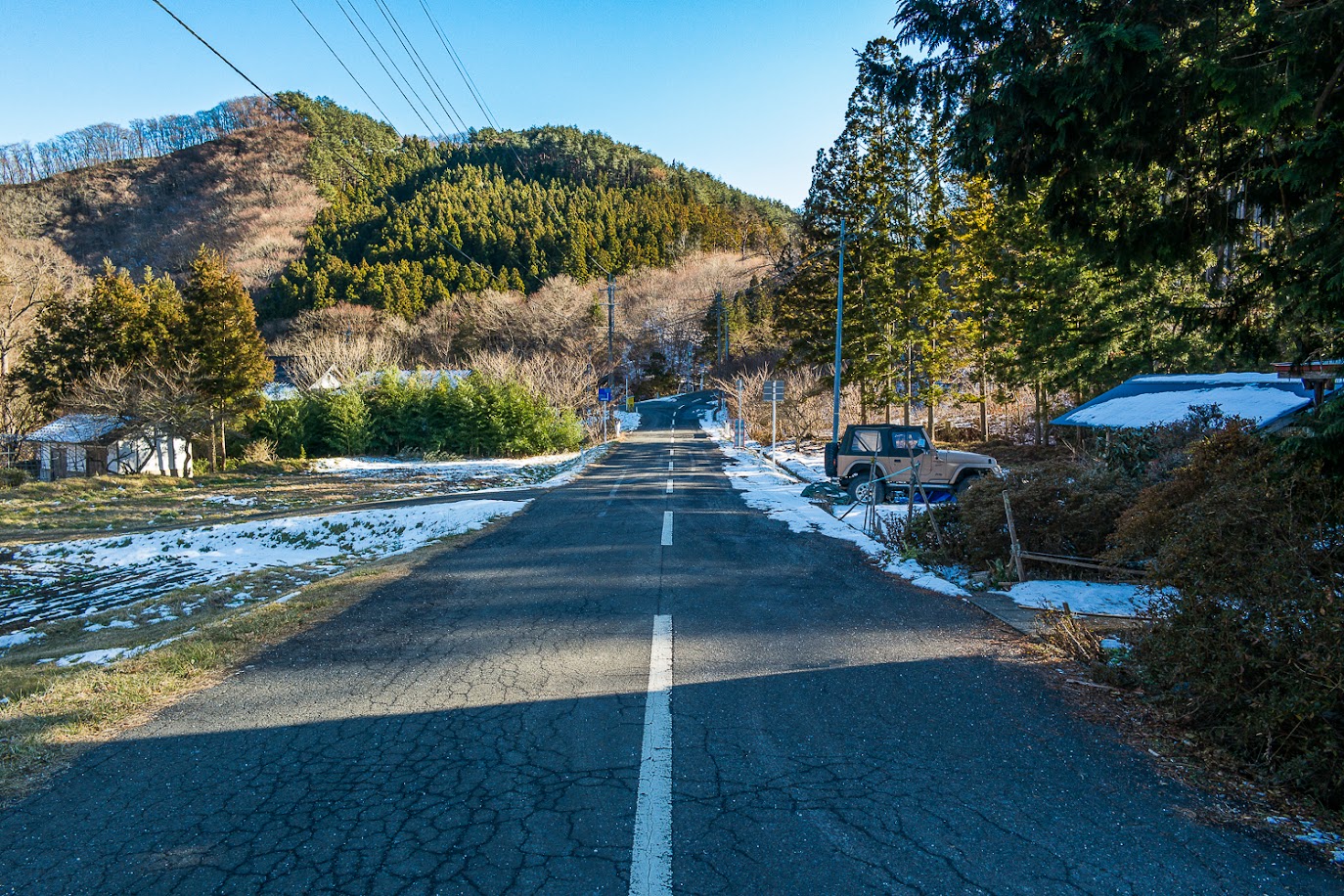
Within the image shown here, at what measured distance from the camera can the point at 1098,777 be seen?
11.5 ft

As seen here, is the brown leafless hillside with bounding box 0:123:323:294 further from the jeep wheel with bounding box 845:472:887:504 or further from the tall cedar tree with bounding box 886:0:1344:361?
the tall cedar tree with bounding box 886:0:1344:361

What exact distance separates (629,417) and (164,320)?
34.8 meters

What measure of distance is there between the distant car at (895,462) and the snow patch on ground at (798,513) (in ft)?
3.95

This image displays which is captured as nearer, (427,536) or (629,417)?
(427,536)

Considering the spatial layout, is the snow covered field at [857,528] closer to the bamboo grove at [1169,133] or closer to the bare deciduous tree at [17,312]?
the bamboo grove at [1169,133]

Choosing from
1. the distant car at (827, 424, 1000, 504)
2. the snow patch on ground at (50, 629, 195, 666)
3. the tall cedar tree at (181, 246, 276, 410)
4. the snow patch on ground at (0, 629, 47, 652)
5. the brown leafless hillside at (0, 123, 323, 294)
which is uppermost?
the brown leafless hillside at (0, 123, 323, 294)

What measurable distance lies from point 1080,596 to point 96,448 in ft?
135

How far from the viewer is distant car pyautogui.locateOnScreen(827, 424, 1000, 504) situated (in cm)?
1479

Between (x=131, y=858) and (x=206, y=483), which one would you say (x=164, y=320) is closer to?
(x=206, y=483)

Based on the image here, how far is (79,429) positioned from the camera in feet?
107

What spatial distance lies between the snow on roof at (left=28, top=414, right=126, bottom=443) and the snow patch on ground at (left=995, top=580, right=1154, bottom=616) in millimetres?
38464

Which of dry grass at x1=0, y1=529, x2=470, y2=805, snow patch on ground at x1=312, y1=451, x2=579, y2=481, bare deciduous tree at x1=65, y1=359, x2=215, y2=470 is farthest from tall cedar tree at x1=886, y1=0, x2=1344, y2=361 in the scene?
bare deciduous tree at x1=65, y1=359, x2=215, y2=470

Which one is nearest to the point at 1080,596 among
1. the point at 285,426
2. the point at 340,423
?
the point at 340,423

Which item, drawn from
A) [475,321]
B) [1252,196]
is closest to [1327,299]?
[1252,196]
